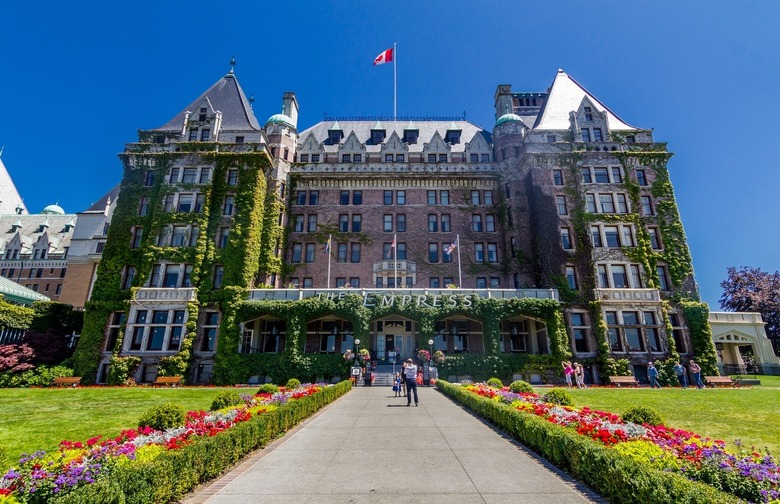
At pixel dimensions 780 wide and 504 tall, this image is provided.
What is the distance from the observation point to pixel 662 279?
37875mm

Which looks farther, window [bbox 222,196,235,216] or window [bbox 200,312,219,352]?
window [bbox 222,196,235,216]

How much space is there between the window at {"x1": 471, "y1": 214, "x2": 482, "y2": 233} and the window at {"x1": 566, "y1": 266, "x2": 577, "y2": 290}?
10.7 metres

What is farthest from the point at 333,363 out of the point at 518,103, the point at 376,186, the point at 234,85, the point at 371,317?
the point at 518,103

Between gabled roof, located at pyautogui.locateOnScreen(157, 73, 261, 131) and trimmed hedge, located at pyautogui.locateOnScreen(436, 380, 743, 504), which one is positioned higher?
gabled roof, located at pyautogui.locateOnScreen(157, 73, 261, 131)

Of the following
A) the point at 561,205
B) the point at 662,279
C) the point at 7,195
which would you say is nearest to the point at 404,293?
the point at 561,205

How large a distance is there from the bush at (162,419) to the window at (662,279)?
4119cm

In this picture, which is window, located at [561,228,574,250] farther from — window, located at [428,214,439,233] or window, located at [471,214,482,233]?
window, located at [428,214,439,233]

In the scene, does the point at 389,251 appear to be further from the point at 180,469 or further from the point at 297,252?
the point at 180,469

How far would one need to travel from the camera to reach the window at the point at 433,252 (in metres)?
43.8

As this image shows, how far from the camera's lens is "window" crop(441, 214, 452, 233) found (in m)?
44.9

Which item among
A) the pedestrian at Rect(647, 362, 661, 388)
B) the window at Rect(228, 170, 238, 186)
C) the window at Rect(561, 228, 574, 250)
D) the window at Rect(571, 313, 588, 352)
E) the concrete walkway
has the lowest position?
the concrete walkway

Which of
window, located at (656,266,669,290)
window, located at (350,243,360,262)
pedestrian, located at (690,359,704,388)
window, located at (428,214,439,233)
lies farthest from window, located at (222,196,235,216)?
pedestrian, located at (690,359,704,388)

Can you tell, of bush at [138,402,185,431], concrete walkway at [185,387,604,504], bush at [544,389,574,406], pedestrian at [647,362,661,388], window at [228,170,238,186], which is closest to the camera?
concrete walkway at [185,387,604,504]

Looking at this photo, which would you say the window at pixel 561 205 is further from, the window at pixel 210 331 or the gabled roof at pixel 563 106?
the window at pixel 210 331
